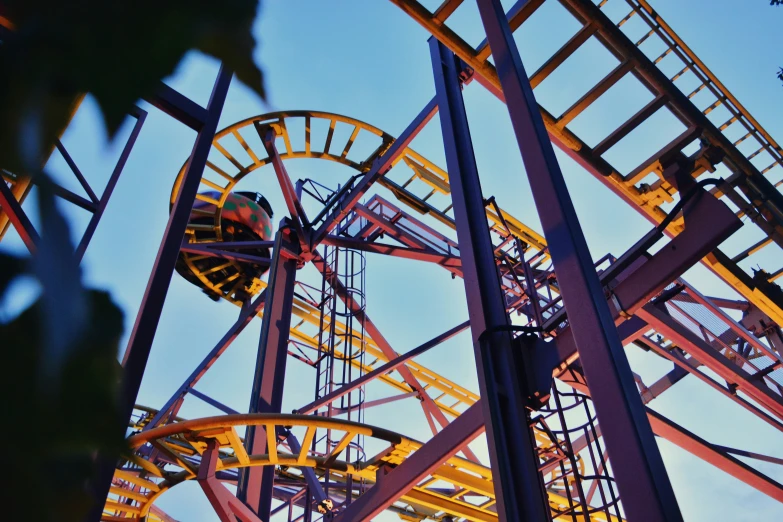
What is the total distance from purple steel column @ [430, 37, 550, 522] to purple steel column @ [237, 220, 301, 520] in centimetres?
500

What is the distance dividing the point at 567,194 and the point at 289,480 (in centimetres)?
1269

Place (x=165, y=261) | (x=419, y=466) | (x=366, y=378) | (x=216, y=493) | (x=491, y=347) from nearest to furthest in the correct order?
(x=165, y=261) < (x=491, y=347) < (x=419, y=466) < (x=216, y=493) < (x=366, y=378)

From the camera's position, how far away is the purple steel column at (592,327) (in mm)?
3840

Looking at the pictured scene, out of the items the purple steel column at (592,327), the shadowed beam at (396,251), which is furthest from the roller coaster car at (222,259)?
the purple steel column at (592,327)

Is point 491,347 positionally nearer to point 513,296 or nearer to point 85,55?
point 85,55

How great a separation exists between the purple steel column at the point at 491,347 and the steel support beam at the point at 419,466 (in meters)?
1.04

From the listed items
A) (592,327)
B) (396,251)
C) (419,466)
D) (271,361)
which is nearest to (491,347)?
(592,327)

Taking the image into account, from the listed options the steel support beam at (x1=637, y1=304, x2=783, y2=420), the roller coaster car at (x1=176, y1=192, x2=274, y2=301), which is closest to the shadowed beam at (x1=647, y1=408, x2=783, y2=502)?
the steel support beam at (x1=637, y1=304, x2=783, y2=420)

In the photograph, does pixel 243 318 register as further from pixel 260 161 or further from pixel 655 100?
pixel 655 100

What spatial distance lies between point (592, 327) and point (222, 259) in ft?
58.1

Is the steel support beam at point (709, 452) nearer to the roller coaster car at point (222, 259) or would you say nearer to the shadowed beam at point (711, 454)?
the shadowed beam at point (711, 454)

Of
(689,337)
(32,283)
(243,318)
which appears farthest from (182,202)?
(243,318)

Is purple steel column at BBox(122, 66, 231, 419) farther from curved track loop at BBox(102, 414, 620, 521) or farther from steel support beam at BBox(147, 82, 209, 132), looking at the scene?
curved track loop at BBox(102, 414, 620, 521)

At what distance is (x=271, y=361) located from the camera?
11023 mm
